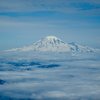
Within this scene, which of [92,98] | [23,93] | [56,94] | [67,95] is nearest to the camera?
[92,98]

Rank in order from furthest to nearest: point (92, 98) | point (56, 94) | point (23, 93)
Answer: point (23, 93) → point (56, 94) → point (92, 98)

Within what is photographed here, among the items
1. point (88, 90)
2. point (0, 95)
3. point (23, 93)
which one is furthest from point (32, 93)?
point (88, 90)

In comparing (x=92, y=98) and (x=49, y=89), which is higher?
(x=49, y=89)

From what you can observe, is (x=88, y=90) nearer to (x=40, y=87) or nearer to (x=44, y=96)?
(x=44, y=96)

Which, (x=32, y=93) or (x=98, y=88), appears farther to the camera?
(x=32, y=93)

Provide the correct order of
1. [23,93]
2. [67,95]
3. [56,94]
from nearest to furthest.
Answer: [67,95], [56,94], [23,93]

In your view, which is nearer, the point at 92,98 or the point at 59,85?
the point at 92,98

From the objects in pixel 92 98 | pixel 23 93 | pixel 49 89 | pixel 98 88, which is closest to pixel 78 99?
pixel 92 98

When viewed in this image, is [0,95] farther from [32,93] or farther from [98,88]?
[98,88]

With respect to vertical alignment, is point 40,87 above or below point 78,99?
above
